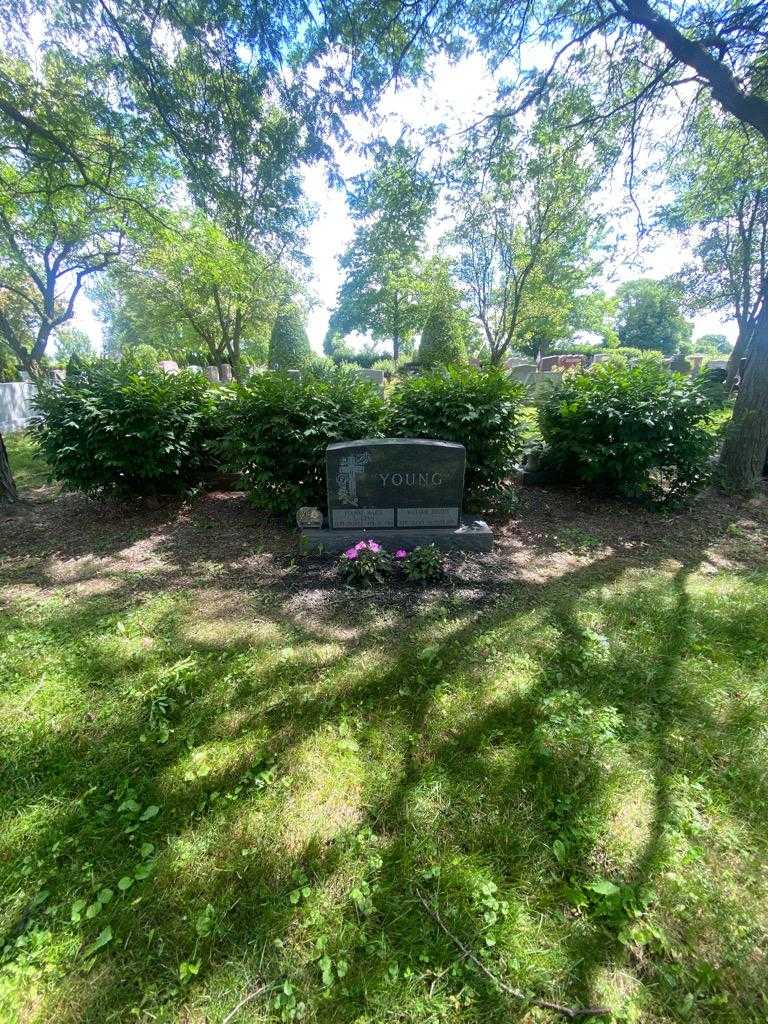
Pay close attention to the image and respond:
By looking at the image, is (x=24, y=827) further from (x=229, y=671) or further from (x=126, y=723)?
(x=229, y=671)

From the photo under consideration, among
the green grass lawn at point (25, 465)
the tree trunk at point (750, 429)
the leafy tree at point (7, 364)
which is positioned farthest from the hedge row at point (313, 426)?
the leafy tree at point (7, 364)

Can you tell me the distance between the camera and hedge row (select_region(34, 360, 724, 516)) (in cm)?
461

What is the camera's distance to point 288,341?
2141 centimetres

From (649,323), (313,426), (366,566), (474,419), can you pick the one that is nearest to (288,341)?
(313,426)

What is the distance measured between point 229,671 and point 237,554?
71.9 inches

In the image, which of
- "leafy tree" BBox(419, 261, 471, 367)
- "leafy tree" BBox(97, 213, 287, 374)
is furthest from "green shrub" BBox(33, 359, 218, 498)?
"leafy tree" BBox(419, 261, 471, 367)

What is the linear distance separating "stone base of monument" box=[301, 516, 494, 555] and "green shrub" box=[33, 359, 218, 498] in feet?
6.72

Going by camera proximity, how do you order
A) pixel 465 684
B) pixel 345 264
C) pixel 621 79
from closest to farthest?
pixel 465 684
pixel 621 79
pixel 345 264

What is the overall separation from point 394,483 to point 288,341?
19855 millimetres

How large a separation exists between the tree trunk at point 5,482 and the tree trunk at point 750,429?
971cm

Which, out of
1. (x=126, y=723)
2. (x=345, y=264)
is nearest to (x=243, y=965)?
(x=126, y=723)

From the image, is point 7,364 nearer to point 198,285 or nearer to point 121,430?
point 198,285

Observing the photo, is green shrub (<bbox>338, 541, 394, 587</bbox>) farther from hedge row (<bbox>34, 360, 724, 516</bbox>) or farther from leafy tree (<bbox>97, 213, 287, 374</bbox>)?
leafy tree (<bbox>97, 213, 287, 374</bbox>)

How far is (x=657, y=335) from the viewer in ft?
128
